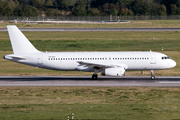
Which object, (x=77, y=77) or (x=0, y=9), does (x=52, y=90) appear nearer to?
(x=77, y=77)

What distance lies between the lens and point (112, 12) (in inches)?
7510

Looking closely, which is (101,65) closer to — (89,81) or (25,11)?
(89,81)

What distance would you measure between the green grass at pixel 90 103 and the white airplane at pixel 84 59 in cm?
599

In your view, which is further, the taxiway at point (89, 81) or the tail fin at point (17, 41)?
the tail fin at point (17, 41)

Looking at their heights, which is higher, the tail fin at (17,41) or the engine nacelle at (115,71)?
the tail fin at (17,41)

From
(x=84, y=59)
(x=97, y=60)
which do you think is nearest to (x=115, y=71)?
(x=97, y=60)

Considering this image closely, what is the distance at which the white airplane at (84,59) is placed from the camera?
135 feet

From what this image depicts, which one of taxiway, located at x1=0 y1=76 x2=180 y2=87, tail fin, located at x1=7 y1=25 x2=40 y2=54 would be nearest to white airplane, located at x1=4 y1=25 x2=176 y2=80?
tail fin, located at x1=7 y1=25 x2=40 y2=54

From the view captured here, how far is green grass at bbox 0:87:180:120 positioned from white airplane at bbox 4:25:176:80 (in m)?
5.99

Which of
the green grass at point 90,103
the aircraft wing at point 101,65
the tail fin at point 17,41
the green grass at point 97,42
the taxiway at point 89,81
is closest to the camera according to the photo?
the green grass at point 90,103

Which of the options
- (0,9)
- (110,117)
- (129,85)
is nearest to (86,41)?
(129,85)

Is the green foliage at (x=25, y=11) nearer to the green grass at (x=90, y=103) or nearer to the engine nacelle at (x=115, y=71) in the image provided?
the engine nacelle at (x=115, y=71)

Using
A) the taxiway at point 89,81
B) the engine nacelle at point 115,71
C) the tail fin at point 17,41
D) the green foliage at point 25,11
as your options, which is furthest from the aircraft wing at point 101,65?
the green foliage at point 25,11

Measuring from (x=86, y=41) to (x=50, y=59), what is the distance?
4100cm
